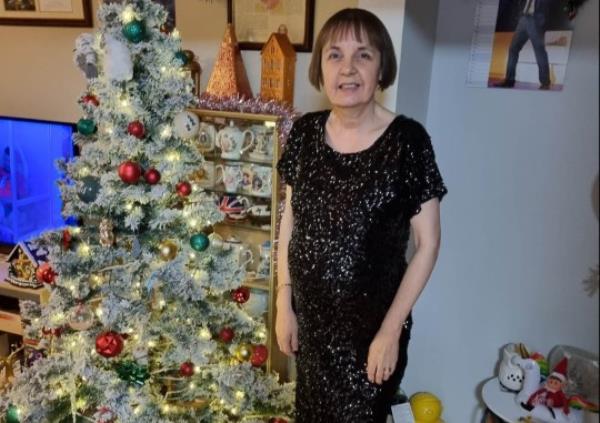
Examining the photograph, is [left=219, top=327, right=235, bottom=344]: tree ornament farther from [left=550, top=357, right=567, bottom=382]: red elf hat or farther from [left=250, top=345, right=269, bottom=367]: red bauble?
[left=550, top=357, right=567, bottom=382]: red elf hat

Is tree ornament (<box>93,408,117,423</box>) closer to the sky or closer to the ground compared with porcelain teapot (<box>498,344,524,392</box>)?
closer to the ground

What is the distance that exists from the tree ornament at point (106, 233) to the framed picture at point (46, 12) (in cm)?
127

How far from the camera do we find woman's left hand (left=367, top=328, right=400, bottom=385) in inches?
47.8

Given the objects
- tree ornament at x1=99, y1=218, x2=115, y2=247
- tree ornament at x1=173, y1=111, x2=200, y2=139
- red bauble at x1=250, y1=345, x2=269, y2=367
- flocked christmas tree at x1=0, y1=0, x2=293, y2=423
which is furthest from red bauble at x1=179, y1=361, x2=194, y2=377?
tree ornament at x1=173, y1=111, x2=200, y2=139

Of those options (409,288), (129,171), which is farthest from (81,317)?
(409,288)

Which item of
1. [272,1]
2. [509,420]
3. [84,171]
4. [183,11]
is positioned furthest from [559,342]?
[183,11]

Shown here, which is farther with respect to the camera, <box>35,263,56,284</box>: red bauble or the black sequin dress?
<box>35,263,56,284</box>: red bauble

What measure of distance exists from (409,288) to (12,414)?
1.32 meters

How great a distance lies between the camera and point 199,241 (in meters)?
1.49

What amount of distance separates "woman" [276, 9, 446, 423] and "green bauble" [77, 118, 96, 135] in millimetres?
611

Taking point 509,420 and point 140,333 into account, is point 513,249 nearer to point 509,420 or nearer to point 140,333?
point 509,420

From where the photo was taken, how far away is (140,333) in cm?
148

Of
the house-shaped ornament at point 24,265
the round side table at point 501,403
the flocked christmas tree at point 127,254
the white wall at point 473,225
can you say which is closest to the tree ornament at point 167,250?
the flocked christmas tree at point 127,254

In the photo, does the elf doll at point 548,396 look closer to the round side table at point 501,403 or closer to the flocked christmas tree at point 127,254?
the round side table at point 501,403
